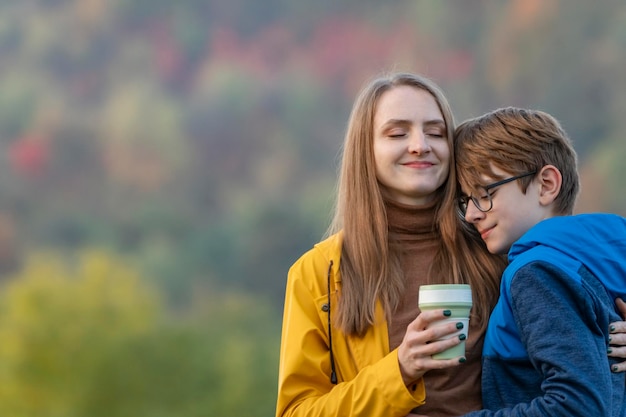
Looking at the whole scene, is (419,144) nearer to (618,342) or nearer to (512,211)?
(512,211)

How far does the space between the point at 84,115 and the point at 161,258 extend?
145 centimetres

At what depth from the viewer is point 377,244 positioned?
2.38 m

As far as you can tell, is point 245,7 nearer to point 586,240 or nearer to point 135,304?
point 135,304

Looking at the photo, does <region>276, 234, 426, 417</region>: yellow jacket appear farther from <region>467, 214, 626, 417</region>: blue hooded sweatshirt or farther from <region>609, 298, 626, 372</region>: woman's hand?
<region>609, 298, 626, 372</region>: woman's hand

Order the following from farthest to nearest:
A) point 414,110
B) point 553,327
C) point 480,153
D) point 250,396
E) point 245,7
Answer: point 245,7 → point 250,396 → point 414,110 → point 480,153 → point 553,327

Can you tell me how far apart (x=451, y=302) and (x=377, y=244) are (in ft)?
1.56

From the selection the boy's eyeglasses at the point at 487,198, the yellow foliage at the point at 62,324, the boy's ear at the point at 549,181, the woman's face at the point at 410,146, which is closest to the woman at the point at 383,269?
the woman's face at the point at 410,146

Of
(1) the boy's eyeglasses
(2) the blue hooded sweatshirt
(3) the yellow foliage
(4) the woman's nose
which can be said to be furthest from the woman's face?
(3) the yellow foliage

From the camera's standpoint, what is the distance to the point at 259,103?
23.5 ft

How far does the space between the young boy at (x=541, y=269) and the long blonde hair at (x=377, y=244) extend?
84 millimetres

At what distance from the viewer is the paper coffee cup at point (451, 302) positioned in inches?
76.2

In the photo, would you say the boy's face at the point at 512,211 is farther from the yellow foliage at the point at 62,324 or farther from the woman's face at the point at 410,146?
the yellow foliage at the point at 62,324

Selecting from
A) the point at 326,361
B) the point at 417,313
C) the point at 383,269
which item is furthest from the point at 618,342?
the point at 326,361

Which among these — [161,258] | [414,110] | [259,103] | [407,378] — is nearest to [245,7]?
[259,103]
